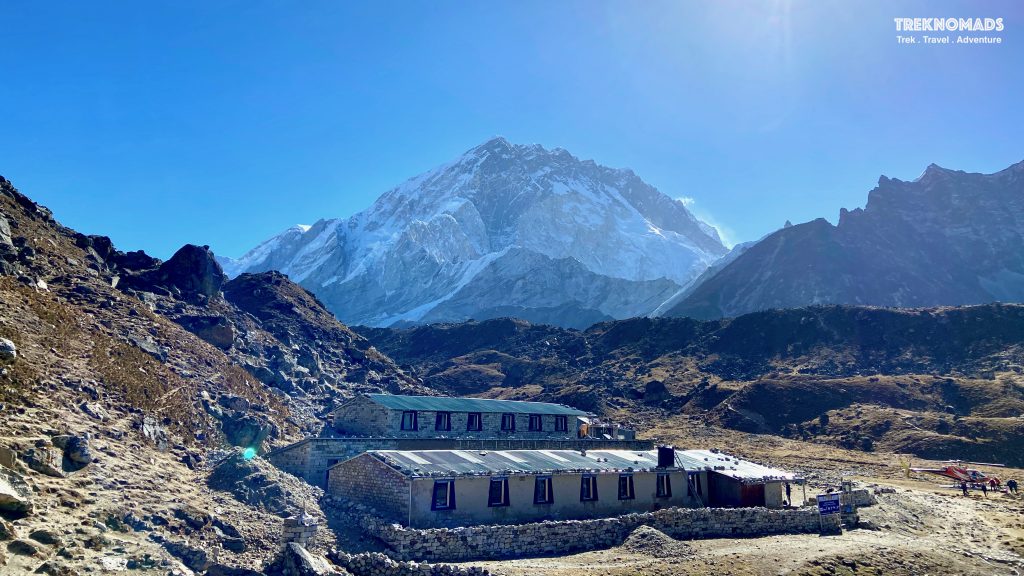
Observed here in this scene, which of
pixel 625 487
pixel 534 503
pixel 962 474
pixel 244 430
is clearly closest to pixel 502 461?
pixel 534 503

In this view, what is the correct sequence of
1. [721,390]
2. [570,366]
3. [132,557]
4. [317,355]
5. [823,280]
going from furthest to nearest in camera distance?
[823,280] → [570,366] → [721,390] → [317,355] → [132,557]

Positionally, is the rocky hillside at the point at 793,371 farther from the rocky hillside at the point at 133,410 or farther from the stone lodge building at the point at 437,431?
the rocky hillside at the point at 133,410

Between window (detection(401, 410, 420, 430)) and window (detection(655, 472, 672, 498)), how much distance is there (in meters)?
16.9

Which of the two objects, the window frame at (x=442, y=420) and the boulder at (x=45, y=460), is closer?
the boulder at (x=45, y=460)

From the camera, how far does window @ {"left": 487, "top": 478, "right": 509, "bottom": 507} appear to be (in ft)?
99.9

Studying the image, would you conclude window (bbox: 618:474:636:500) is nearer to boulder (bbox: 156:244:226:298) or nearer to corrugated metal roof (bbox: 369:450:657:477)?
corrugated metal roof (bbox: 369:450:657:477)

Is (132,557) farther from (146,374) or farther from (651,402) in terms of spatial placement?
(651,402)

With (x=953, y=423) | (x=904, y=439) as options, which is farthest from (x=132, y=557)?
(x=953, y=423)

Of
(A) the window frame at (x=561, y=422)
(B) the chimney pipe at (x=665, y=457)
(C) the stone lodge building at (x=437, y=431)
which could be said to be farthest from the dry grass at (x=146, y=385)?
(A) the window frame at (x=561, y=422)

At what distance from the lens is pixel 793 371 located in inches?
3861

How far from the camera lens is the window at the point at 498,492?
99.9 feet

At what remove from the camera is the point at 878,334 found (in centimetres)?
10475

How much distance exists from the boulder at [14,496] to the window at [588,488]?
75.1 feet

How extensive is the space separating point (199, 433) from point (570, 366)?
83.3m
